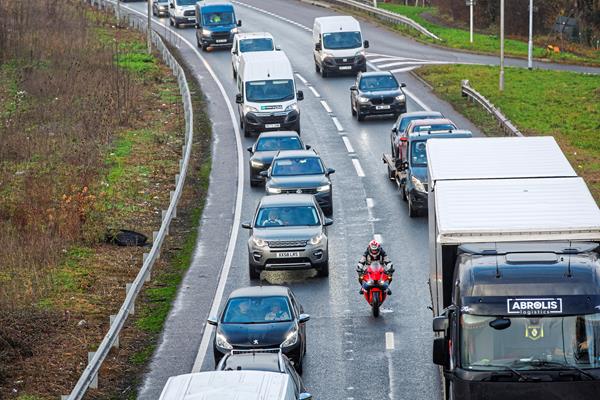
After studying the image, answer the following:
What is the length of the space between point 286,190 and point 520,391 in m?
18.1

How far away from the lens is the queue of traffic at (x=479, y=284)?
1477cm

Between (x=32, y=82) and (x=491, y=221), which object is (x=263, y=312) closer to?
(x=491, y=221)

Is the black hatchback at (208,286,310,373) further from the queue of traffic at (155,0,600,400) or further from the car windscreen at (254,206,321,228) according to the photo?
the car windscreen at (254,206,321,228)

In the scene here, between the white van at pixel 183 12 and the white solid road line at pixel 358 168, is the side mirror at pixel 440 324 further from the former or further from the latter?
the white van at pixel 183 12

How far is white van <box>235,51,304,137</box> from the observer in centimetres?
4394

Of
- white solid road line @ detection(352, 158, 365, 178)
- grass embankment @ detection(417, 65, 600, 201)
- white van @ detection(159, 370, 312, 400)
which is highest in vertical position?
white van @ detection(159, 370, 312, 400)

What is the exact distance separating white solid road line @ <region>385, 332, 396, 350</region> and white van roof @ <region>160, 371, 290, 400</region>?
26.0ft

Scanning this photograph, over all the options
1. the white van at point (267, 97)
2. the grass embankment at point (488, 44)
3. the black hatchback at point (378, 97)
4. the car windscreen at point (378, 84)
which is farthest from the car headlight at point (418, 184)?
the grass embankment at point (488, 44)

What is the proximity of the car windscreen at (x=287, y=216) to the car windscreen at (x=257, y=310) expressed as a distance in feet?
20.9

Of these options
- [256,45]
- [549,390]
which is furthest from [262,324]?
[256,45]

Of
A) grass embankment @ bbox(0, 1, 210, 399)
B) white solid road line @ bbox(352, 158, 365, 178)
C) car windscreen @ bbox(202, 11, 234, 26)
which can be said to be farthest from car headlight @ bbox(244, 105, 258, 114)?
car windscreen @ bbox(202, 11, 234, 26)

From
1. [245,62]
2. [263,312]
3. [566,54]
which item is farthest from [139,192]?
[566,54]

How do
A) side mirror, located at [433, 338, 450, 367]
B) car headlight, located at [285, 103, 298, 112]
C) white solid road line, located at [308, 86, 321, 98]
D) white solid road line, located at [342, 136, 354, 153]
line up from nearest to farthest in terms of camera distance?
side mirror, located at [433, 338, 450, 367] < white solid road line, located at [342, 136, 354, 153] < car headlight, located at [285, 103, 298, 112] < white solid road line, located at [308, 86, 321, 98]

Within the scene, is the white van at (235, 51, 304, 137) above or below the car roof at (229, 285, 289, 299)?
below
